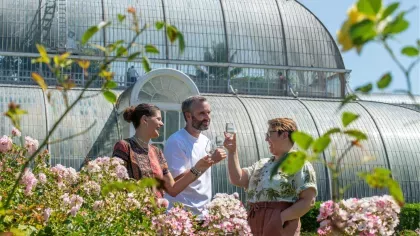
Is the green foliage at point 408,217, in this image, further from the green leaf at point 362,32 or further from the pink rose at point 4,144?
the green leaf at point 362,32

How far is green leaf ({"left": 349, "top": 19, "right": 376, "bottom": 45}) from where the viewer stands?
166 cm

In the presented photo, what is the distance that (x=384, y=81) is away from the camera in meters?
1.99

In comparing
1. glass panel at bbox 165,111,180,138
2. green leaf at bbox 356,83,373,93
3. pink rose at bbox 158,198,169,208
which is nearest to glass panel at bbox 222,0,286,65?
glass panel at bbox 165,111,180,138

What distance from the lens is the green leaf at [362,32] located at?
1.66 metres

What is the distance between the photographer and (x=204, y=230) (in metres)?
5.09

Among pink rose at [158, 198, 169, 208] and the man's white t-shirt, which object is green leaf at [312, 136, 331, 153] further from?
the man's white t-shirt

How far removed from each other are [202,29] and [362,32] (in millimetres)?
22401

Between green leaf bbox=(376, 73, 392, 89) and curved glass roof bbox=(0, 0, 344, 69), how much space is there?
20.3 meters

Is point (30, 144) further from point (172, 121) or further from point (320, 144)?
point (172, 121)

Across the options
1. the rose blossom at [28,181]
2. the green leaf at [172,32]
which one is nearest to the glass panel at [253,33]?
the rose blossom at [28,181]

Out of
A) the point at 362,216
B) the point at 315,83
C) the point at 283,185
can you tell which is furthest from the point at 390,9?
the point at 315,83

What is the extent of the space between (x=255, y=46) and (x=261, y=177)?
731 inches

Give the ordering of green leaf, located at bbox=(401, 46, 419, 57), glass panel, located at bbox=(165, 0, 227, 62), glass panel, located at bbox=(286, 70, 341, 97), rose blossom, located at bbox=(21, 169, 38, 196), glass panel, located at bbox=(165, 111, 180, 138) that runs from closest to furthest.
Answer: green leaf, located at bbox=(401, 46, 419, 57), rose blossom, located at bbox=(21, 169, 38, 196), glass panel, located at bbox=(165, 111, 180, 138), glass panel, located at bbox=(165, 0, 227, 62), glass panel, located at bbox=(286, 70, 341, 97)

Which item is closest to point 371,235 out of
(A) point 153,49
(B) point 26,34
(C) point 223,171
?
(A) point 153,49
